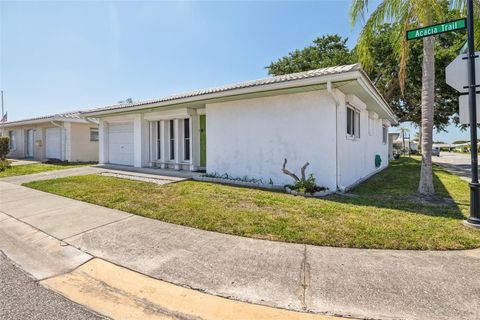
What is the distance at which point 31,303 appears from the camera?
265 cm

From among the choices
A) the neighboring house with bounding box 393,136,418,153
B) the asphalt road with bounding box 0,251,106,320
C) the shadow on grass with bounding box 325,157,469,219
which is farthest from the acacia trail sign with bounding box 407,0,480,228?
the neighboring house with bounding box 393,136,418,153

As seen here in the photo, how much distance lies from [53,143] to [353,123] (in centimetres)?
1909

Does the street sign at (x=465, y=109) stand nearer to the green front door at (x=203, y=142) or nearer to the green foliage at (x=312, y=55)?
the green front door at (x=203, y=142)

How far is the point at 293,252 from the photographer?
365cm

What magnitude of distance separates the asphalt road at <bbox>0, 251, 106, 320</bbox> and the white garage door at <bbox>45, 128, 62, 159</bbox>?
672 inches

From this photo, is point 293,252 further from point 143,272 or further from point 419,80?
point 419,80

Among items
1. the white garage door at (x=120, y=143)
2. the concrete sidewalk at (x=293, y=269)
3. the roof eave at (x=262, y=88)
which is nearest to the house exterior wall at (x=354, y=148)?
the roof eave at (x=262, y=88)

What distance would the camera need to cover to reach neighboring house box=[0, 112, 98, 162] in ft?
54.0

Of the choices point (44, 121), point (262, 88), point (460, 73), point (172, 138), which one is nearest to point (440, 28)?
point (460, 73)

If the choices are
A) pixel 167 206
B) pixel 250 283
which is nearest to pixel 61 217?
pixel 167 206

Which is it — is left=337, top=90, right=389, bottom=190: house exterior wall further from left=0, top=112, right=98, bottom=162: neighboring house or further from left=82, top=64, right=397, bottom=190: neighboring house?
left=0, top=112, right=98, bottom=162: neighboring house

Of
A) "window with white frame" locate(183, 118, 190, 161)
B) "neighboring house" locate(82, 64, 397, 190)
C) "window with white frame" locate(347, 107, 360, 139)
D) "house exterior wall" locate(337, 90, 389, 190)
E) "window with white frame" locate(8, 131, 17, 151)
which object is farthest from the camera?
"window with white frame" locate(8, 131, 17, 151)

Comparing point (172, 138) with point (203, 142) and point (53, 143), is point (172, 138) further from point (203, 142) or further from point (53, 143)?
point (53, 143)

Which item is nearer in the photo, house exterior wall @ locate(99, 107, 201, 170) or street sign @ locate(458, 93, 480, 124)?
street sign @ locate(458, 93, 480, 124)
